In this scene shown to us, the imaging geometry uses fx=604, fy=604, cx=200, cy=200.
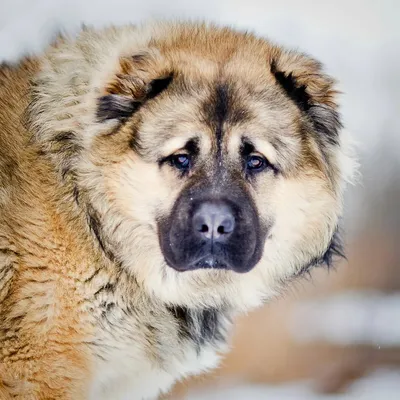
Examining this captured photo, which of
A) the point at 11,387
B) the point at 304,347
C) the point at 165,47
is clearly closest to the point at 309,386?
the point at 304,347

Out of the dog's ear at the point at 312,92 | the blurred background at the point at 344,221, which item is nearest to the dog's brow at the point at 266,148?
the dog's ear at the point at 312,92

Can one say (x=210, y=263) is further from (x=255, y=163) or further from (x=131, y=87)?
(x=131, y=87)

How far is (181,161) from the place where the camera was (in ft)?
5.63

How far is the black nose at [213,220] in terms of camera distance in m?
1.63

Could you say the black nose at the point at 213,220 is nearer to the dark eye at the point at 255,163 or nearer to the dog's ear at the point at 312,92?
the dark eye at the point at 255,163

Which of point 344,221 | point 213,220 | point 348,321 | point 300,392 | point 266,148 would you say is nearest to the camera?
point 213,220

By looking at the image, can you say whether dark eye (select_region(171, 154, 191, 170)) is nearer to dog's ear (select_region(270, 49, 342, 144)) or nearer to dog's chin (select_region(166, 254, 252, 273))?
dog's chin (select_region(166, 254, 252, 273))

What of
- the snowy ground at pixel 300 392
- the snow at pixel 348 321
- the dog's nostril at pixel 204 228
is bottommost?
the snowy ground at pixel 300 392

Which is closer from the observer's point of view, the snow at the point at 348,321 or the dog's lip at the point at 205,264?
the dog's lip at the point at 205,264

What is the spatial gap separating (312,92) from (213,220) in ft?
1.68

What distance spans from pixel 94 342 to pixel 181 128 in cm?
65

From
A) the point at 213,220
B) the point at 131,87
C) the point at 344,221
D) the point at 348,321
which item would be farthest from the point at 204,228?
the point at 348,321

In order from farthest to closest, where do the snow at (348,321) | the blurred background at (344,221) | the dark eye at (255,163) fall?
1. the snow at (348,321)
2. the blurred background at (344,221)
3. the dark eye at (255,163)

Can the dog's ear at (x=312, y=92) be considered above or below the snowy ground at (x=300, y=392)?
above
